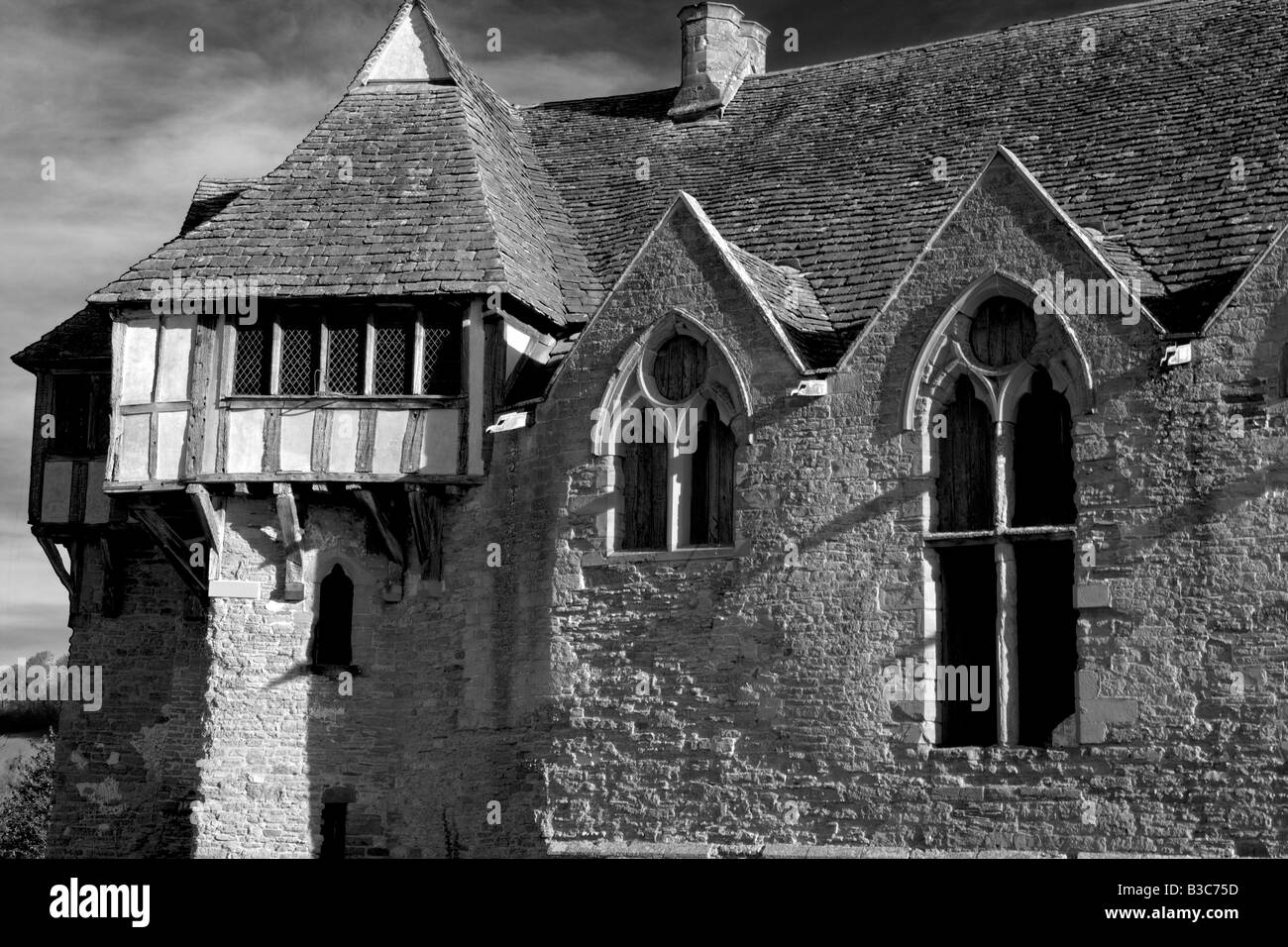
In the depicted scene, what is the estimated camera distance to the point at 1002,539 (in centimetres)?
1744

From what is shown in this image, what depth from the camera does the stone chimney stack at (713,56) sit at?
25109 millimetres

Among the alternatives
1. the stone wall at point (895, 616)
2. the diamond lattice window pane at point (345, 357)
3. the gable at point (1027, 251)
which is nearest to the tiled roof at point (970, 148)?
the gable at point (1027, 251)

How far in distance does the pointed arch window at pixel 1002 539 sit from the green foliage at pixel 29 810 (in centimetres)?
2396

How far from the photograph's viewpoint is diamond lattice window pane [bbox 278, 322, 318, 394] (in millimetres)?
20156

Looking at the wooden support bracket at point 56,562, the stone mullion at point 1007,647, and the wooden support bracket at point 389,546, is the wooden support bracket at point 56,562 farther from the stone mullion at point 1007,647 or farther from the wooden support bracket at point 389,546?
the stone mullion at point 1007,647

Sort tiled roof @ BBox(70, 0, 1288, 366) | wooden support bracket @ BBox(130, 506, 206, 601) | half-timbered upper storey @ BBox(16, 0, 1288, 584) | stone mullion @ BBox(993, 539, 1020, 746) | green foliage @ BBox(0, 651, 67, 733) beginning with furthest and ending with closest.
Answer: green foliage @ BBox(0, 651, 67, 733)
wooden support bracket @ BBox(130, 506, 206, 601)
half-timbered upper storey @ BBox(16, 0, 1288, 584)
tiled roof @ BBox(70, 0, 1288, 366)
stone mullion @ BBox(993, 539, 1020, 746)

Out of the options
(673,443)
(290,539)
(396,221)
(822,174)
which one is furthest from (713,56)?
(290,539)

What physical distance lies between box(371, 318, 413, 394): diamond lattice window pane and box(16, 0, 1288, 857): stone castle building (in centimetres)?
4

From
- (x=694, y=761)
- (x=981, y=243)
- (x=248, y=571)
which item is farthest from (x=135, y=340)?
(x=981, y=243)

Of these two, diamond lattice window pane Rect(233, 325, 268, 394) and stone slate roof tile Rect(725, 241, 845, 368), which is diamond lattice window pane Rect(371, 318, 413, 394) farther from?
stone slate roof tile Rect(725, 241, 845, 368)

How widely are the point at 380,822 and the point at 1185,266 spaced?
32.2ft

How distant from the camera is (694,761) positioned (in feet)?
59.1

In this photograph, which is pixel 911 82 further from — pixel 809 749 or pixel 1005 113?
pixel 809 749

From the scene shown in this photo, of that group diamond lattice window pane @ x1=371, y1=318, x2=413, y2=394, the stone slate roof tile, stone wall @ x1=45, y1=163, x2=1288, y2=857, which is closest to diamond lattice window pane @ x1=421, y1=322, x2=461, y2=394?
diamond lattice window pane @ x1=371, y1=318, x2=413, y2=394
